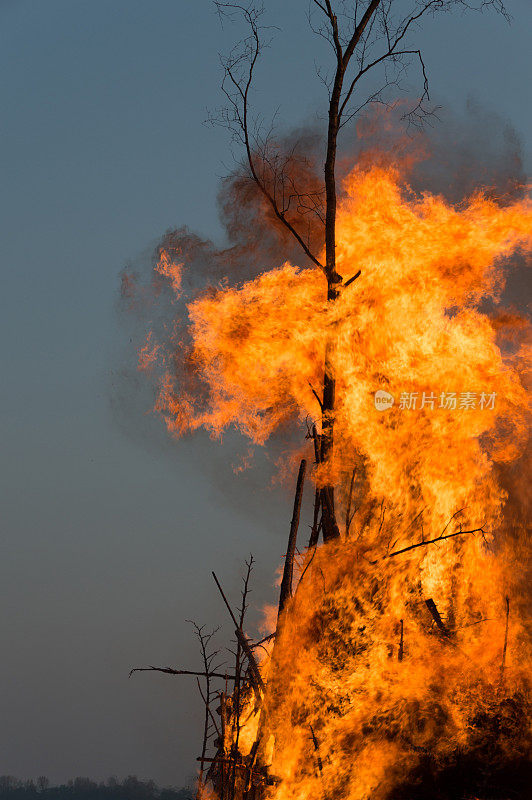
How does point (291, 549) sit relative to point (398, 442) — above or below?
below

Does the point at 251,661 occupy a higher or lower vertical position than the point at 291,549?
lower

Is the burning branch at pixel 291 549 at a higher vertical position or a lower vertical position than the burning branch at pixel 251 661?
higher

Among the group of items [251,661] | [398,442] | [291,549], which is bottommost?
[251,661]

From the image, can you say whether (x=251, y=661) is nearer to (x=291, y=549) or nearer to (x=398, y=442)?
(x=291, y=549)

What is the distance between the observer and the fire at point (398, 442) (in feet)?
27.4

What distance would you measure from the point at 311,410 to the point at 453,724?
11.5 feet

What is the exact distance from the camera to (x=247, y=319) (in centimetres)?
891

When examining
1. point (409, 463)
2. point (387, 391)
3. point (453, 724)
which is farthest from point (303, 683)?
point (387, 391)

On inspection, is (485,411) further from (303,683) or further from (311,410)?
(303,683)

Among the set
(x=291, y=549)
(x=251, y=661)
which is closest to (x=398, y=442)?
(x=291, y=549)

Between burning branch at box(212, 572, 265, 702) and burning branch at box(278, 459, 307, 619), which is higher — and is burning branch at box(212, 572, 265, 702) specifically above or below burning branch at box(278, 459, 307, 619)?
below

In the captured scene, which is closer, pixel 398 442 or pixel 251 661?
pixel 251 661

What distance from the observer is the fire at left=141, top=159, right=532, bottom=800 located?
8359mm

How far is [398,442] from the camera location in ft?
28.9
